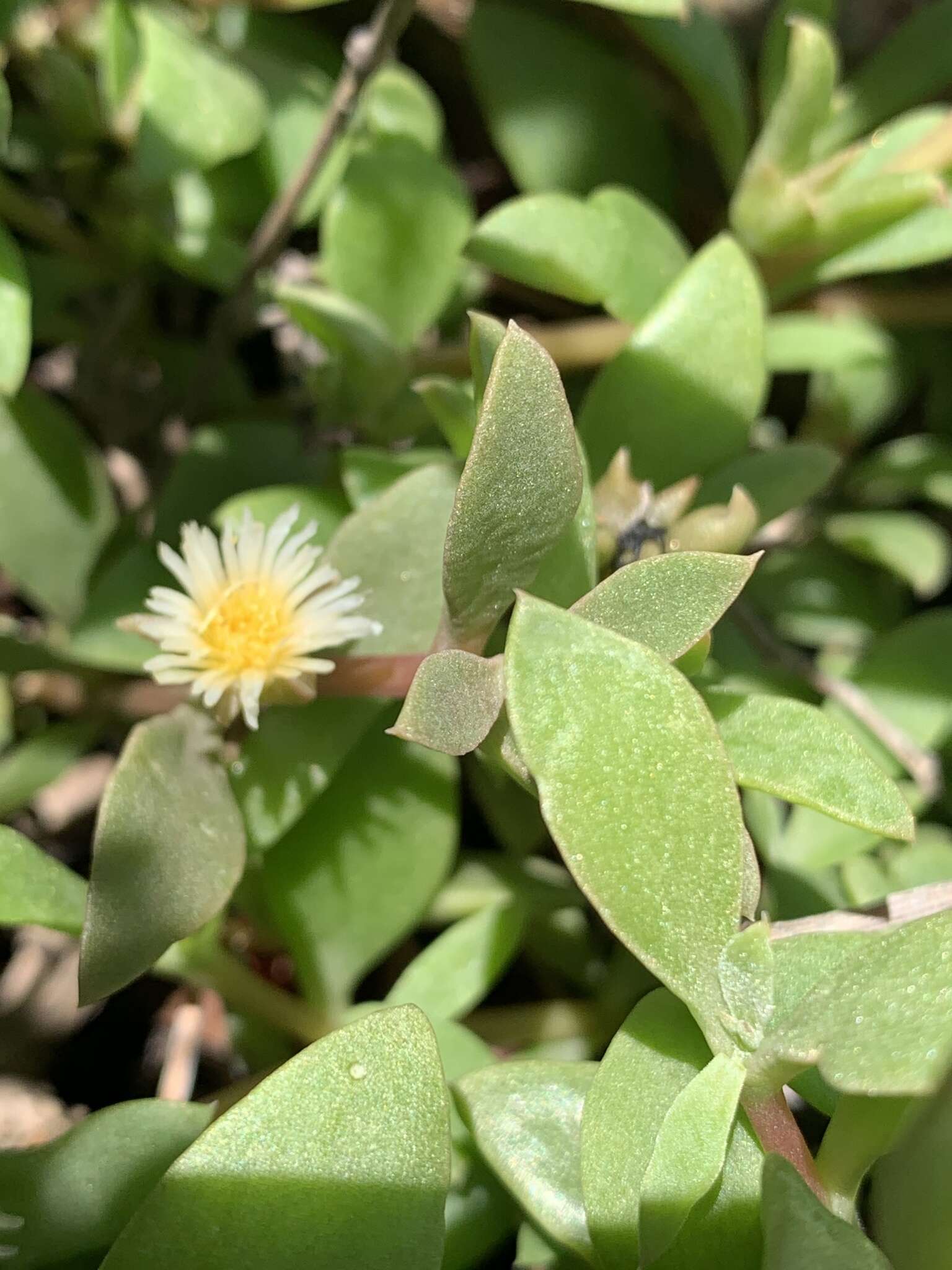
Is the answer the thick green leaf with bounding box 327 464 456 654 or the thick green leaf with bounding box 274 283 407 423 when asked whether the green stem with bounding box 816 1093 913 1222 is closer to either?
the thick green leaf with bounding box 327 464 456 654

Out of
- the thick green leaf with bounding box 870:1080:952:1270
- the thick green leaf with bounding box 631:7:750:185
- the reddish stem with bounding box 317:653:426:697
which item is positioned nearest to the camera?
the thick green leaf with bounding box 870:1080:952:1270

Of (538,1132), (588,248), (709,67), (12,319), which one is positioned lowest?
(538,1132)

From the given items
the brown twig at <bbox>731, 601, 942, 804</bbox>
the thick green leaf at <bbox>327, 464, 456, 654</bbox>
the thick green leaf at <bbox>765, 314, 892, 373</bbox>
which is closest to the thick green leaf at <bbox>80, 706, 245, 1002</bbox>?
the thick green leaf at <bbox>327, 464, 456, 654</bbox>

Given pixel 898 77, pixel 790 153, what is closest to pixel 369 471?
pixel 790 153

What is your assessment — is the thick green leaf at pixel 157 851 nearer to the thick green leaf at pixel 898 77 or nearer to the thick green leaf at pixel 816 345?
the thick green leaf at pixel 816 345

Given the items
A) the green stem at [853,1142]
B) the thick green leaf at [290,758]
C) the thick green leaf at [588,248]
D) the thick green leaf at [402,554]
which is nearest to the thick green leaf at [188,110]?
the thick green leaf at [588,248]

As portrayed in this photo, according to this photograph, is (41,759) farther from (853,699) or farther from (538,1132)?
(853,699)
